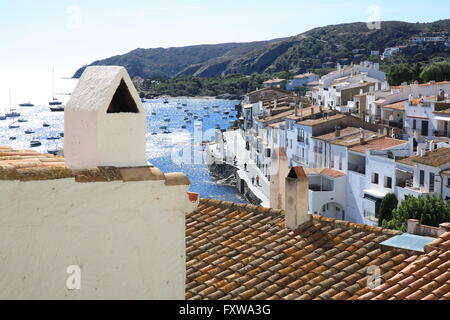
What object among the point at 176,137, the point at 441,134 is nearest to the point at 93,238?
the point at 441,134

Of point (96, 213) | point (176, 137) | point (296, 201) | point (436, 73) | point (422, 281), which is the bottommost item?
point (176, 137)

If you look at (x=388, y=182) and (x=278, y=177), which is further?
(x=388, y=182)

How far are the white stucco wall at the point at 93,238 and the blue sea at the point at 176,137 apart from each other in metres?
48.8

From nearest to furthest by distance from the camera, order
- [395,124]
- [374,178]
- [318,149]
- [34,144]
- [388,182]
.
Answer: [388,182]
[374,178]
[318,149]
[395,124]
[34,144]

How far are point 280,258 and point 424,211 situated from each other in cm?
2650

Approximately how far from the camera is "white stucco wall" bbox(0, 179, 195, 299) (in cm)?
420

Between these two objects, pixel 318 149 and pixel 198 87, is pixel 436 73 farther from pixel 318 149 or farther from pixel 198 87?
pixel 198 87

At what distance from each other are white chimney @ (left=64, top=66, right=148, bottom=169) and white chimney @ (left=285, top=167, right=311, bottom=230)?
3744 millimetres

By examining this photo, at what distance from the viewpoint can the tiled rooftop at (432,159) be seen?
1421 inches

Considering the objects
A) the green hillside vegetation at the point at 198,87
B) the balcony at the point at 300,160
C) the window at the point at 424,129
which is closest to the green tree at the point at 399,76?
the window at the point at 424,129

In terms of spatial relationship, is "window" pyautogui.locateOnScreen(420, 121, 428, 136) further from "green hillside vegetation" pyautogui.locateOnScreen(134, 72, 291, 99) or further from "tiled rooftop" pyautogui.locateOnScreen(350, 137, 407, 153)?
"green hillside vegetation" pyautogui.locateOnScreen(134, 72, 291, 99)

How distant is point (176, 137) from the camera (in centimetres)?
10031

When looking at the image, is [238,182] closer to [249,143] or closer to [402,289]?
[249,143]
